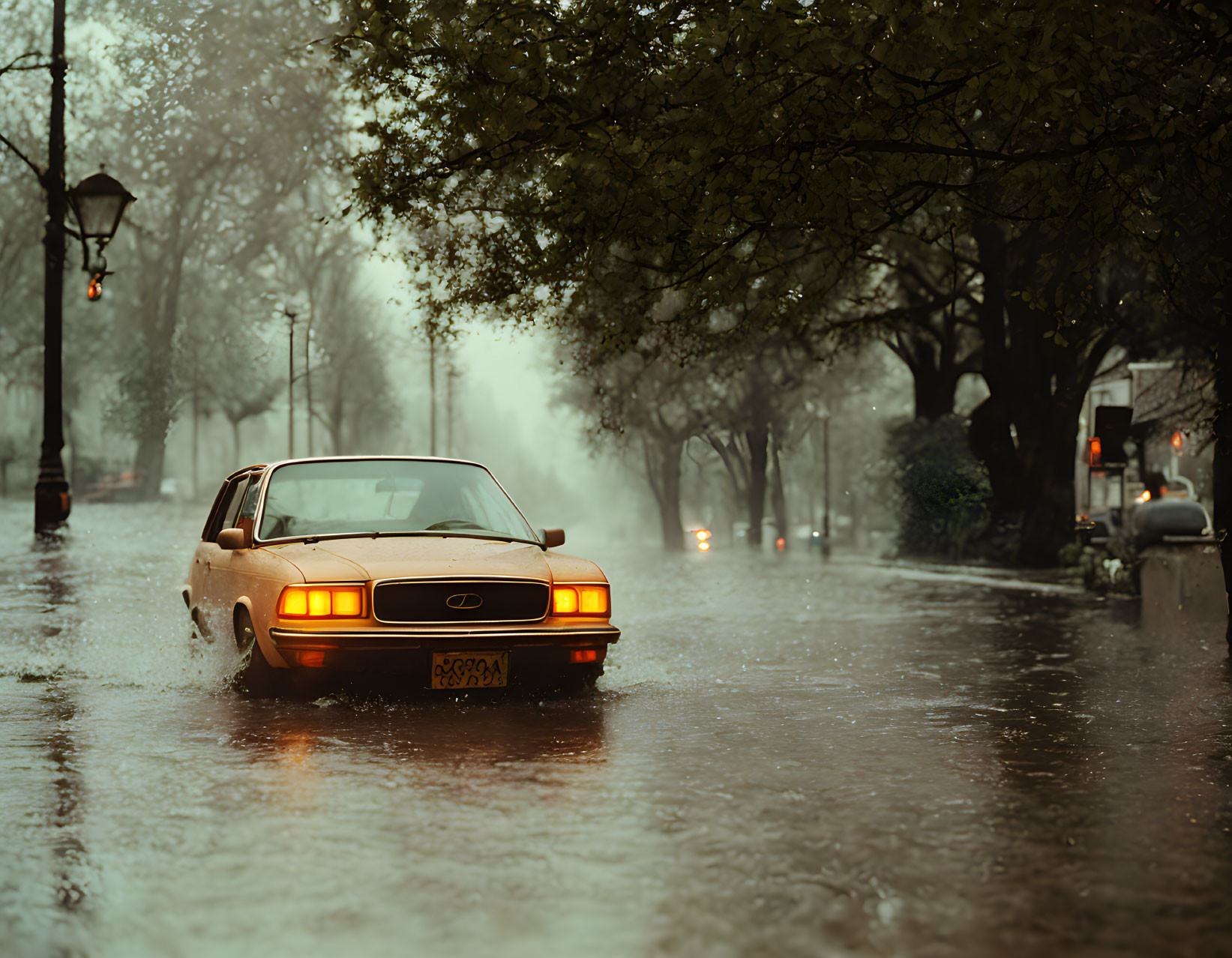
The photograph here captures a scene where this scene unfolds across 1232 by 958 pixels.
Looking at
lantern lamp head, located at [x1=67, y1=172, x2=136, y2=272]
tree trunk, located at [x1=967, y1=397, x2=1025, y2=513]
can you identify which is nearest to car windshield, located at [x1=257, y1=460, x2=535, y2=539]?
lantern lamp head, located at [x1=67, y1=172, x2=136, y2=272]

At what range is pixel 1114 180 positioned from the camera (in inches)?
425

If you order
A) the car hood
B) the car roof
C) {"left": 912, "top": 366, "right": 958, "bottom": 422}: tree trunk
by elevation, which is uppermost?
{"left": 912, "top": 366, "right": 958, "bottom": 422}: tree trunk

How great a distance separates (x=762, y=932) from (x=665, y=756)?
2951 mm

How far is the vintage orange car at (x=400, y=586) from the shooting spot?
8.38 m

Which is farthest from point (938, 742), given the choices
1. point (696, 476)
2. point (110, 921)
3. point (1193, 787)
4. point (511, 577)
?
point (696, 476)

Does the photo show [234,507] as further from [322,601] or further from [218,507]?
[322,601]

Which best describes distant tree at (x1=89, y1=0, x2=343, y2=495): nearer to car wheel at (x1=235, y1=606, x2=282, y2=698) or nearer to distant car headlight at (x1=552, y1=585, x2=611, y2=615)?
car wheel at (x1=235, y1=606, x2=282, y2=698)

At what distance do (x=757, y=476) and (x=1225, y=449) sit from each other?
39954mm

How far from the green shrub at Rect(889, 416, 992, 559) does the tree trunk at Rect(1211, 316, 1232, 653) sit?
59.7ft

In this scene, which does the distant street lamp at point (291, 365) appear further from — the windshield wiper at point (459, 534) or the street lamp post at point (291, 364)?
the windshield wiper at point (459, 534)

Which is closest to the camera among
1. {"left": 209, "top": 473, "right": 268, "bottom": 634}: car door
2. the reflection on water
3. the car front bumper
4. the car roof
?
the reflection on water

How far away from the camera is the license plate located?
27.7ft

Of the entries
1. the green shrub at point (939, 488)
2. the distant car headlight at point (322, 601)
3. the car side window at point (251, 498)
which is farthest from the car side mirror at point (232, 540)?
the green shrub at point (939, 488)

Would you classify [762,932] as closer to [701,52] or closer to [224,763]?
[224,763]
